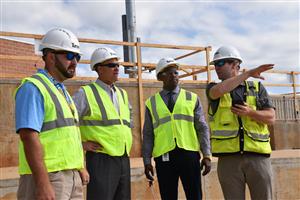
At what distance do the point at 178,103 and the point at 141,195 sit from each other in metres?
2.13

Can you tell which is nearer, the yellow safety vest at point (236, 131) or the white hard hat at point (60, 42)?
the white hard hat at point (60, 42)

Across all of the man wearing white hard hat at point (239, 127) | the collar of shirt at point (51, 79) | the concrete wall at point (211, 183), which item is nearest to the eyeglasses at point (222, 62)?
the man wearing white hard hat at point (239, 127)

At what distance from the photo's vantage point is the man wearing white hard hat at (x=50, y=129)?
246 cm

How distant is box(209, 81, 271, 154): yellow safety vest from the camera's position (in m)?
3.67

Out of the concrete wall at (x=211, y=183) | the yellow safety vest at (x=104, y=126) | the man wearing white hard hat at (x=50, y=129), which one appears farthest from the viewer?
the concrete wall at (x=211, y=183)

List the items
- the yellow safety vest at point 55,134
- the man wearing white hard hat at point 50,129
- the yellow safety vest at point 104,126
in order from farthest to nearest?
1. the yellow safety vest at point 104,126
2. the yellow safety vest at point 55,134
3. the man wearing white hard hat at point 50,129

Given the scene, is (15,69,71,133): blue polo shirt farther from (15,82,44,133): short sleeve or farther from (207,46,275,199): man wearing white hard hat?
(207,46,275,199): man wearing white hard hat

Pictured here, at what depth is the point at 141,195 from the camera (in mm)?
5977

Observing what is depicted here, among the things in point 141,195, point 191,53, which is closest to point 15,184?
point 141,195

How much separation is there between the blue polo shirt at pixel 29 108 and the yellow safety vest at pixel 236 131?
1.82 metres

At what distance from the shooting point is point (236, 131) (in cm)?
373

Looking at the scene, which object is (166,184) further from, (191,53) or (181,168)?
(191,53)

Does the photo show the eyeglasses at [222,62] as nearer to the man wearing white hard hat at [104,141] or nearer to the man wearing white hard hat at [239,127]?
the man wearing white hard hat at [239,127]

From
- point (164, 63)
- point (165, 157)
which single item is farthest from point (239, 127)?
point (164, 63)
